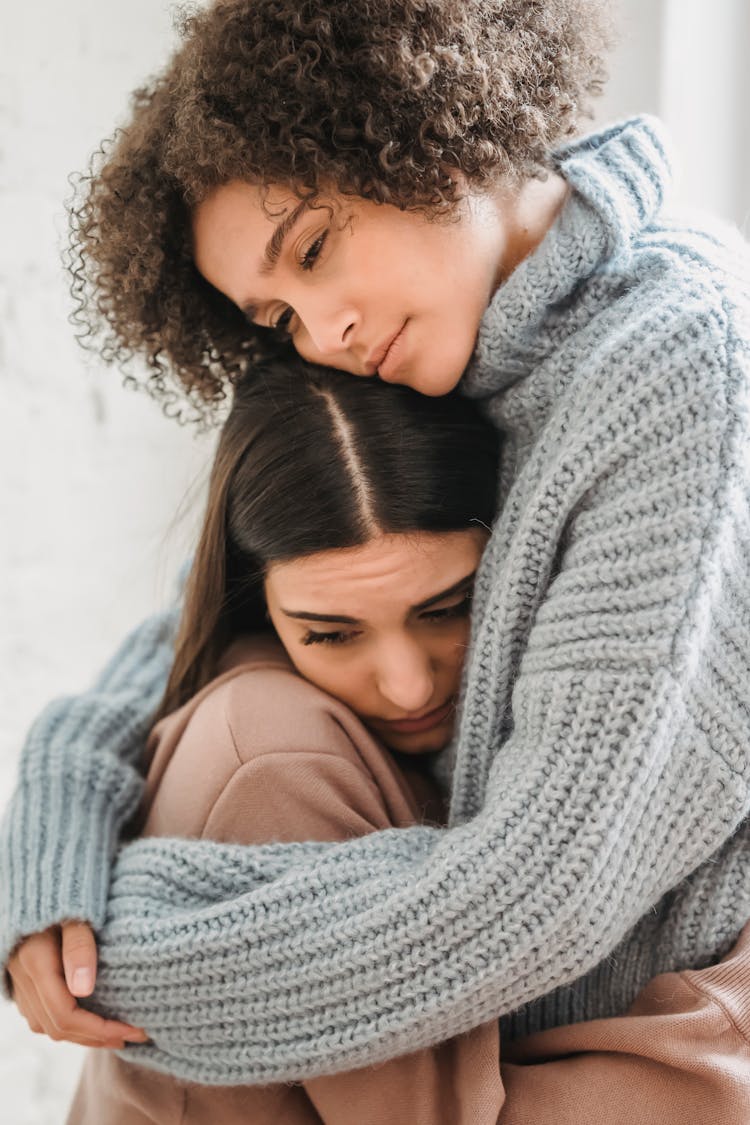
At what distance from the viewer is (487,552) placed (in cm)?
106

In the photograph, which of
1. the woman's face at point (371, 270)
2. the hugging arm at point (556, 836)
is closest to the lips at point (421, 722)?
the hugging arm at point (556, 836)

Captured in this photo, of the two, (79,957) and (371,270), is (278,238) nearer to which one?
(371,270)

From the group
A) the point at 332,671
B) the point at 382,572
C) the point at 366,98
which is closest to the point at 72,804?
the point at 332,671

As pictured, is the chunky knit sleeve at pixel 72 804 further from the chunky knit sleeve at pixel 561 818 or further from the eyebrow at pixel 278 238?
the eyebrow at pixel 278 238

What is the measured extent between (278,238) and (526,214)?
24 cm

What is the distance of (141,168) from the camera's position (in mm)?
1096

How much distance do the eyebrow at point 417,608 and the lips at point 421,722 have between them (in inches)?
5.7

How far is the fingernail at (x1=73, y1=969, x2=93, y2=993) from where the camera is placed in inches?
38.9

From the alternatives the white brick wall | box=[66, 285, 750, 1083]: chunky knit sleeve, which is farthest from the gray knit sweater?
the white brick wall

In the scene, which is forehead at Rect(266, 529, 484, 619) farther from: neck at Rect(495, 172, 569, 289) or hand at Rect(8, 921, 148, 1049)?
hand at Rect(8, 921, 148, 1049)

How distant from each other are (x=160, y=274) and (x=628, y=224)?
469 mm

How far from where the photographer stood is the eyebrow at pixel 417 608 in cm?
108

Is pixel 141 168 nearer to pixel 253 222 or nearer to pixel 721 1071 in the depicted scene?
pixel 253 222

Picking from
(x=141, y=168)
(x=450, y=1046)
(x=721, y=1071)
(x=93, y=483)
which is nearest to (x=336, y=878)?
(x=450, y=1046)
